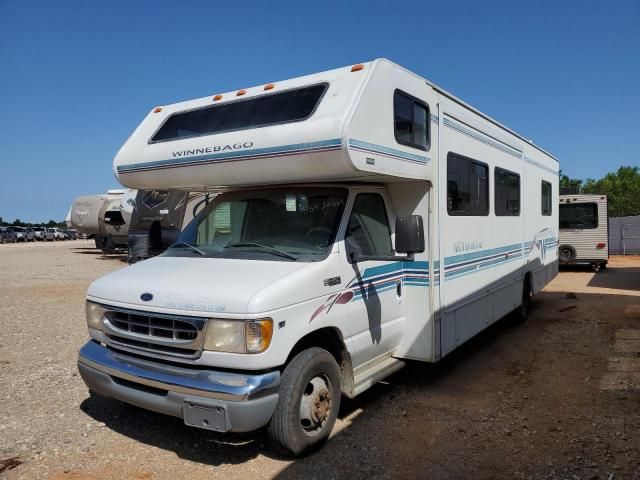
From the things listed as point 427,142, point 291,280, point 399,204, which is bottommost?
point 291,280

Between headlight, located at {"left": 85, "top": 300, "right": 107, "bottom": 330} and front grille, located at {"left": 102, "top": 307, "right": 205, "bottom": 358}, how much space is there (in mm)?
77

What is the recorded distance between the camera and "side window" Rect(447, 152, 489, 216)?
5672 millimetres

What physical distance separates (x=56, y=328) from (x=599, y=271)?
17.4 metres

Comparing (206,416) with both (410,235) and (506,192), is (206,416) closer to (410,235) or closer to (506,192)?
(410,235)

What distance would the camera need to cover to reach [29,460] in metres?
4.05

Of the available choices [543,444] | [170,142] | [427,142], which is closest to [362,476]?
[543,444]

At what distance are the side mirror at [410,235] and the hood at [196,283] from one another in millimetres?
858

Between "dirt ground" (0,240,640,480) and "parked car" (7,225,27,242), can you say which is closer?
"dirt ground" (0,240,640,480)

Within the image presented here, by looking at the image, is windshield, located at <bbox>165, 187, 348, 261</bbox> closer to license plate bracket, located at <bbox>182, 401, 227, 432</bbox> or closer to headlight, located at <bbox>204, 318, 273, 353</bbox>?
headlight, located at <bbox>204, 318, 273, 353</bbox>

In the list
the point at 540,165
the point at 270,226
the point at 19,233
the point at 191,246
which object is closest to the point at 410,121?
the point at 270,226

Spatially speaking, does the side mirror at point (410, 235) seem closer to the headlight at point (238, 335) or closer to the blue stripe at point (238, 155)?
the blue stripe at point (238, 155)

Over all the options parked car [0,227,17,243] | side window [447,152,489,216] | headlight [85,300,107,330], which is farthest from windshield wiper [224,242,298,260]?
parked car [0,227,17,243]

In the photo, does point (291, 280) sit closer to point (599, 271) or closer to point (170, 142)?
point (170, 142)

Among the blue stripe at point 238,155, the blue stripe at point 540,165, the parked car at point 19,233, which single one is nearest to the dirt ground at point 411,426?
the blue stripe at point 238,155
